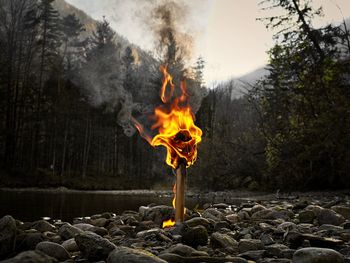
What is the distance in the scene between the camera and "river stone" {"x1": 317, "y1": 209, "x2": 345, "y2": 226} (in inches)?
205

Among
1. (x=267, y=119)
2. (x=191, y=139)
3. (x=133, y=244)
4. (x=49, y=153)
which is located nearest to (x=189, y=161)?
(x=191, y=139)

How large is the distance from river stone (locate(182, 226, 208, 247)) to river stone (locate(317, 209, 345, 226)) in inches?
88.9

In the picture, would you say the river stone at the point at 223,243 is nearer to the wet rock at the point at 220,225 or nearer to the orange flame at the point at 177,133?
the wet rock at the point at 220,225

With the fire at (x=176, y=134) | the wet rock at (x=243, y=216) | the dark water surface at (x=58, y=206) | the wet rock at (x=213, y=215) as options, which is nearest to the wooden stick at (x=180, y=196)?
the fire at (x=176, y=134)

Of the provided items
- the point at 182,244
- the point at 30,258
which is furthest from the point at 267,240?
the point at 30,258

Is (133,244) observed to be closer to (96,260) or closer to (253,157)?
(96,260)

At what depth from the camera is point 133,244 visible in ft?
13.6

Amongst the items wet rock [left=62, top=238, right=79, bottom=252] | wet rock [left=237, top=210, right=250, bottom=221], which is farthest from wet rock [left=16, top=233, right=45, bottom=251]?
wet rock [left=237, top=210, right=250, bottom=221]

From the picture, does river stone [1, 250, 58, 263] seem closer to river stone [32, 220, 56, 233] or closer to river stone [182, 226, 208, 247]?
river stone [182, 226, 208, 247]

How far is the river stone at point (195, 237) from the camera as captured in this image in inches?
163

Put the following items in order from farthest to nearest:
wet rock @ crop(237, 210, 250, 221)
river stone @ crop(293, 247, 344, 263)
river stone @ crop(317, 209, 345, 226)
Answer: wet rock @ crop(237, 210, 250, 221) → river stone @ crop(317, 209, 345, 226) → river stone @ crop(293, 247, 344, 263)

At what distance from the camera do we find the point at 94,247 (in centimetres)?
343

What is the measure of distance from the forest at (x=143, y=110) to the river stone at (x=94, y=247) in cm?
678

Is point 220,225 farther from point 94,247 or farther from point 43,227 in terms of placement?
point 43,227
